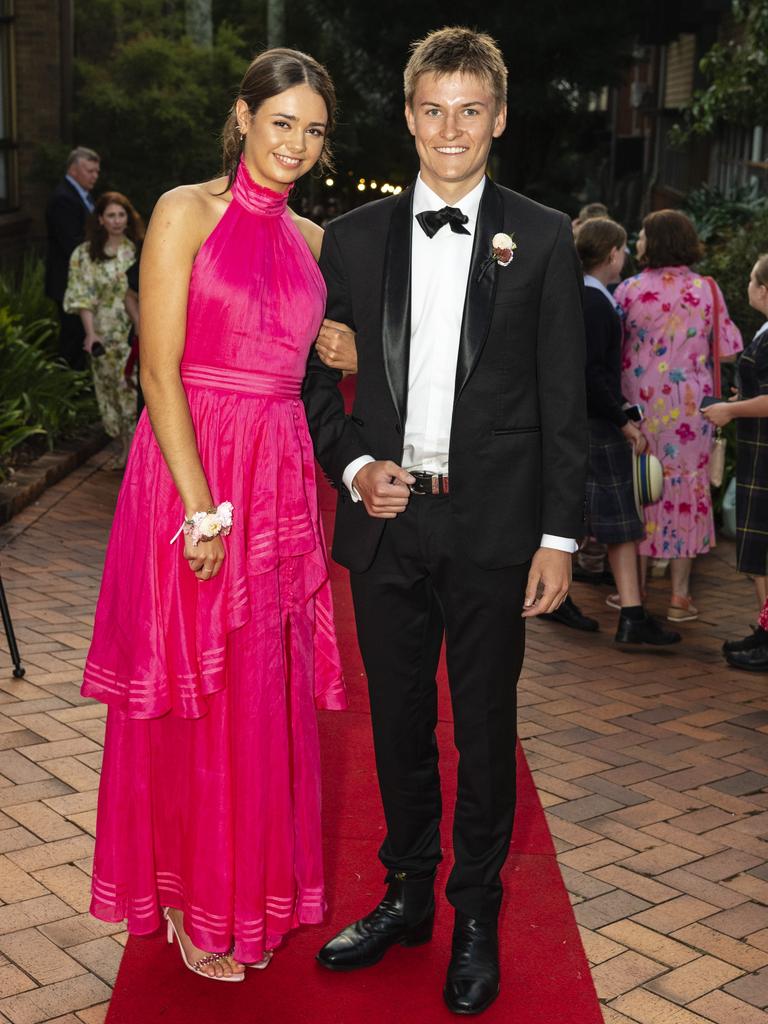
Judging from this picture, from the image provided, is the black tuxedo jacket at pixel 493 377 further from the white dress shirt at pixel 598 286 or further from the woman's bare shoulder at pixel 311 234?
the white dress shirt at pixel 598 286

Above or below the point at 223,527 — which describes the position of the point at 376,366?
above

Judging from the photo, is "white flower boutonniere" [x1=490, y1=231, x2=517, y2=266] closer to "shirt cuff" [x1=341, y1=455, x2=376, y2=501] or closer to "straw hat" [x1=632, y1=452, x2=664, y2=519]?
"shirt cuff" [x1=341, y1=455, x2=376, y2=501]

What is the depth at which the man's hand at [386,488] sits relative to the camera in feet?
10.0

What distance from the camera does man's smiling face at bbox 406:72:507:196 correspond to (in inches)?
120

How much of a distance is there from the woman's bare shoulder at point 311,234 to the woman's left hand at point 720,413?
10.6ft

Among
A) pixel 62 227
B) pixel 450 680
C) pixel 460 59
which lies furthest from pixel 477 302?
pixel 62 227

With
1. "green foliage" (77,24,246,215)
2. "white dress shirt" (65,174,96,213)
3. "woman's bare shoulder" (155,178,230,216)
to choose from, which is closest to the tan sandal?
"woman's bare shoulder" (155,178,230,216)

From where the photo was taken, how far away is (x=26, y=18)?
1520 centimetres

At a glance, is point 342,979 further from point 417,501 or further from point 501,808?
point 417,501

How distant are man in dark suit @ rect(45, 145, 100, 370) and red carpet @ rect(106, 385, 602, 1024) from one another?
27.3 ft

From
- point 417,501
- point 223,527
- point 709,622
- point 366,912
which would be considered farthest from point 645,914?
point 709,622

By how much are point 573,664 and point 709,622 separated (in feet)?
3.79

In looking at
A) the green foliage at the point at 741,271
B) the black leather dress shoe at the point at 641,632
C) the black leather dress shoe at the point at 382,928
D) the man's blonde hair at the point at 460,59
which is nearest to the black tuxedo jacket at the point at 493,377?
the man's blonde hair at the point at 460,59

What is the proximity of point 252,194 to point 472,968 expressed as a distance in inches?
76.0
